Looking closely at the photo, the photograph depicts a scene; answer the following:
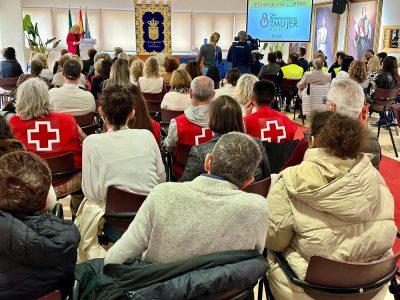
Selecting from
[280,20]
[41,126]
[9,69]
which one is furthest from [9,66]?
[280,20]

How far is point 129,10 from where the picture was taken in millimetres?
14352

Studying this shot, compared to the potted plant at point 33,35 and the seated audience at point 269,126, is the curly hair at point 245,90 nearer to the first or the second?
the seated audience at point 269,126

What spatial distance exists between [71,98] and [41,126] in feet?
4.52

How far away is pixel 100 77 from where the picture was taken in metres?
6.04

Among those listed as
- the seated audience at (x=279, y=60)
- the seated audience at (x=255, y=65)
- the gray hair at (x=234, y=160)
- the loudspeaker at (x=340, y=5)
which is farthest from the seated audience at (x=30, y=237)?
the loudspeaker at (x=340, y=5)

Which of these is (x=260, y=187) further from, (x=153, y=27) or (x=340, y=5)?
(x=153, y=27)

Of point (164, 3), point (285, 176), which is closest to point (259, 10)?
point (164, 3)

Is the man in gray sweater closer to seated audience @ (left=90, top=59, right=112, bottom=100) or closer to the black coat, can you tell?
the black coat

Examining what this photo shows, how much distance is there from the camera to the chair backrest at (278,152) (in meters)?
3.17

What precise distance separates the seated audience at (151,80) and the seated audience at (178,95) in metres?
1.02

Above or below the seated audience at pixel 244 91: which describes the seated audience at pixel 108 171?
below

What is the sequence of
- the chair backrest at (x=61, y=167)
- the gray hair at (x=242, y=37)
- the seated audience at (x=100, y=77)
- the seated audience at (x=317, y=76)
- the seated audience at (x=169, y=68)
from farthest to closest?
the gray hair at (x=242, y=37) → the seated audience at (x=317, y=76) → the seated audience at (x=169, y=68) → the seated audience at (x=100, y=77) → the chair backrest at (x=61, y=167)

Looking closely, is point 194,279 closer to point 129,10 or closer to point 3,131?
point 3,131

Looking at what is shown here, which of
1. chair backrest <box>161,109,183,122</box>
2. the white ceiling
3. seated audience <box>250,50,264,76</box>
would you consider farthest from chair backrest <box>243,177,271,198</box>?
the white ceiling
